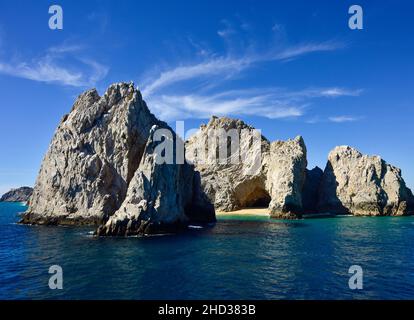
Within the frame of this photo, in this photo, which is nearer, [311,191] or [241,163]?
[311,191]

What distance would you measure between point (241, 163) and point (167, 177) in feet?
199

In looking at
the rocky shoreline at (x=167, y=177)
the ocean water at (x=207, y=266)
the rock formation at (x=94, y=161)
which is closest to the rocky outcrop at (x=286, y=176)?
the rocky shoreline at (x=167, y=177)

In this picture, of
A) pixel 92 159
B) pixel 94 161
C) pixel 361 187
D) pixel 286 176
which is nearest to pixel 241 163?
pixel 286 176

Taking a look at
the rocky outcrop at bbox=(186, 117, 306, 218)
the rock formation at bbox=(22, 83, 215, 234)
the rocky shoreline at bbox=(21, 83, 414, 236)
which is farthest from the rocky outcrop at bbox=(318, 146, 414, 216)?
the rock formation at bbox=(22, 83, 215, 234)

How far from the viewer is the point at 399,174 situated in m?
105

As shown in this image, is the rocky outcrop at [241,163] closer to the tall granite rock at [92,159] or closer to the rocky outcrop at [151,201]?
the tall granite rock at [92,159]

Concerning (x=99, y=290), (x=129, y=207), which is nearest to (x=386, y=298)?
(x=99, y=290)

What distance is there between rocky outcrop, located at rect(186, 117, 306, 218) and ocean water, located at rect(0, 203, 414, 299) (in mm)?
47701

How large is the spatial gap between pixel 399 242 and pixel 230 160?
72.0 meters

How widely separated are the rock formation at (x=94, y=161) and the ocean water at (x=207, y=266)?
1821 centimetres

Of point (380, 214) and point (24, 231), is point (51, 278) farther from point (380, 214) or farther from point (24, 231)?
point (380, 214)

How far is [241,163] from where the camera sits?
117562 millimetres

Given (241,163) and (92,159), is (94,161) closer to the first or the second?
(92,159)

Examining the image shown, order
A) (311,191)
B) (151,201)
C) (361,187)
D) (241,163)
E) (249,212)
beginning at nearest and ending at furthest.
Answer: (151,201)
(361,187)
(249,212)
(311,191)
(241,163)
